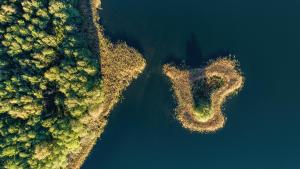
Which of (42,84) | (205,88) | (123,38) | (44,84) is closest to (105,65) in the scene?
(123,38)

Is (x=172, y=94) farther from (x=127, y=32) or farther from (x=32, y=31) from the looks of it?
(x=32, y=31)

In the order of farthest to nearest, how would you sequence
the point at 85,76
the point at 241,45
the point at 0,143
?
1. the point at 241,45
2. the point at 85,76
3. the point at 0,143

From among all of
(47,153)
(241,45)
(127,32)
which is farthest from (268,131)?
(47,153)

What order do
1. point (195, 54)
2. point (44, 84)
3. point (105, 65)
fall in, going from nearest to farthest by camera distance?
point (44, 84), point (195, 54), point (105, 65)

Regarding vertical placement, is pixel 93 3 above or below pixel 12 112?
above

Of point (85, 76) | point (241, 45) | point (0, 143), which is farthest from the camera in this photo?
point (241, 45)

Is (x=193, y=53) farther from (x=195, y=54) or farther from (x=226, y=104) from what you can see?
(x=226, y=104)

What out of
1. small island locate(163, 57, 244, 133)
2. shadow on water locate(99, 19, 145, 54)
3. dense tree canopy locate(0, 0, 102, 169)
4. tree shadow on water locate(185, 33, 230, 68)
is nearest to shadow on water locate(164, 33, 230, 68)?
tree shadow on water locate(185, 33, 230, 68)
